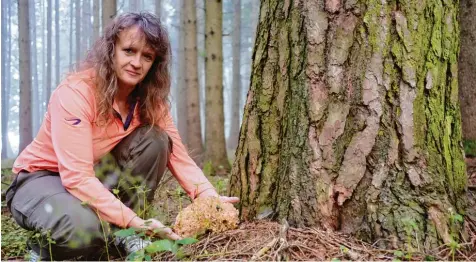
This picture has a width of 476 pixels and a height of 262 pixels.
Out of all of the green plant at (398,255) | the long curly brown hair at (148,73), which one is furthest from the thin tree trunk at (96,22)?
the green plant at (398,255)

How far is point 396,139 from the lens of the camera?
2.02 m

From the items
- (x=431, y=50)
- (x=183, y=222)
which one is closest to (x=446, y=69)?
(x=431, y=50)

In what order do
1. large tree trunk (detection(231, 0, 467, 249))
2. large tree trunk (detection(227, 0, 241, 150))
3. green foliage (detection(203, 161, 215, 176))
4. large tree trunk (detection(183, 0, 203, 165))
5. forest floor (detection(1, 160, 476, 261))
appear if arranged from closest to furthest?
forest floor (detection(1, 160, 476, 261)) → large tree trunk (detection(231, 0, 467, 249)) → green foliage (detection(203, 161, 215, 176)) → large tree trunk (detection(183, 0, 203, 165)) → large tree trunk (detection(227, 0, 241, 150))

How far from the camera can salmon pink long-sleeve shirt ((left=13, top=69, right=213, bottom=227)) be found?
86.4 inches

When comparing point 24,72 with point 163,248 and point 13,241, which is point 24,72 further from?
point 163,248

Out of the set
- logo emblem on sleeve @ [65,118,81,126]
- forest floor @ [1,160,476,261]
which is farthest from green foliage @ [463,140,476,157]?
logo emblem on sleeve @ [65,118,81,126]

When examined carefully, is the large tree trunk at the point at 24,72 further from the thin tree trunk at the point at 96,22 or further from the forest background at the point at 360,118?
the forest background at the point at 360,118

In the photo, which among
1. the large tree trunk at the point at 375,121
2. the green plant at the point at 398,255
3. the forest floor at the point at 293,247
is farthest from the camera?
the large tree trunk at the point at 375,121

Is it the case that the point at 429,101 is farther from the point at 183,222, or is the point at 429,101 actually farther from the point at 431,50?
the point at 183,222

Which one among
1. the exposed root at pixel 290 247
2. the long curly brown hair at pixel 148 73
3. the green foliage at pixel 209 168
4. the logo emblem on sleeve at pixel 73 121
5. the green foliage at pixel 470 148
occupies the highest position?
the long curly brown hair at pixel 148 73

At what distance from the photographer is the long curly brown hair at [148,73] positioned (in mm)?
2410

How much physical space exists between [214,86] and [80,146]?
16.4 feet

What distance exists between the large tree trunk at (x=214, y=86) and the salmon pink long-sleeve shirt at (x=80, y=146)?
14.5 ft

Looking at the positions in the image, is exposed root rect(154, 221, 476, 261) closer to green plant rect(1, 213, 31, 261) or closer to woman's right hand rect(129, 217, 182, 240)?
woman's right hand rect(129, 217, 182, 240)
